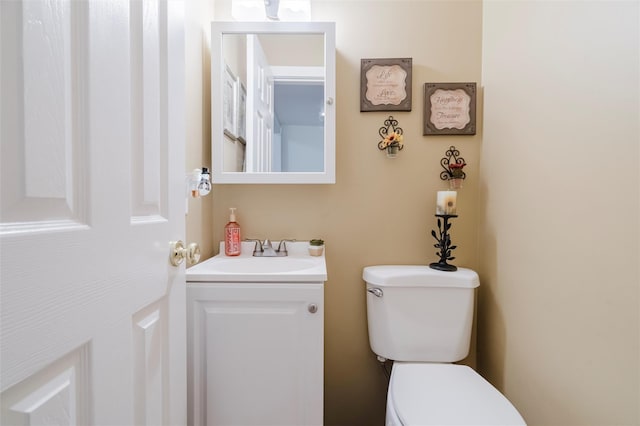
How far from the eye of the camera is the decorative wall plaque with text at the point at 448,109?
1.28 metres

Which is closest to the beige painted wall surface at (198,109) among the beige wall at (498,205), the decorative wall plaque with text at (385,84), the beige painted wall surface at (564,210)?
the beige wall at (498,205)

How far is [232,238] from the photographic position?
125 centimetres

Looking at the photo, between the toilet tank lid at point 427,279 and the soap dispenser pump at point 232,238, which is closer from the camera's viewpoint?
the toilet tank lid at point 427,279

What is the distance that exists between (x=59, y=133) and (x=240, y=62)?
3.32 feet

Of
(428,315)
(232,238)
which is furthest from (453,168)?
(232,238)

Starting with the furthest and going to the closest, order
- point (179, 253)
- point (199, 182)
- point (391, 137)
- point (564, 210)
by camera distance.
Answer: point (391, 137)
point (199, 182)
point (564, 210)
point (179, 253)

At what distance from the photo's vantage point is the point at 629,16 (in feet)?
2.16

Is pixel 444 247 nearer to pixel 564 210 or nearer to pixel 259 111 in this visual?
pixel 564 210

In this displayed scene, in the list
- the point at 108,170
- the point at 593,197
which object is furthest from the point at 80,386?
the point at 593,197

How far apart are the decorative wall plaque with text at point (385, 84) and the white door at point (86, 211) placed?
33.3 inches

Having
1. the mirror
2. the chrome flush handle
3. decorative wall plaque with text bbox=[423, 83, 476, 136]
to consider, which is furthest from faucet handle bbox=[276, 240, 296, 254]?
decorative wall plaque with text bbox=[423, 83, 476, 136]

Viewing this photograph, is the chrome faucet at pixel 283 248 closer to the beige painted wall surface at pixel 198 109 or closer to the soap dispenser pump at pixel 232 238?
the soap dispenser pump at pixel 232 238

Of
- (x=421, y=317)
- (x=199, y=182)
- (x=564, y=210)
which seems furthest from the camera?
(x=421, y=317)

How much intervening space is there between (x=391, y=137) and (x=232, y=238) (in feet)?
2.80
